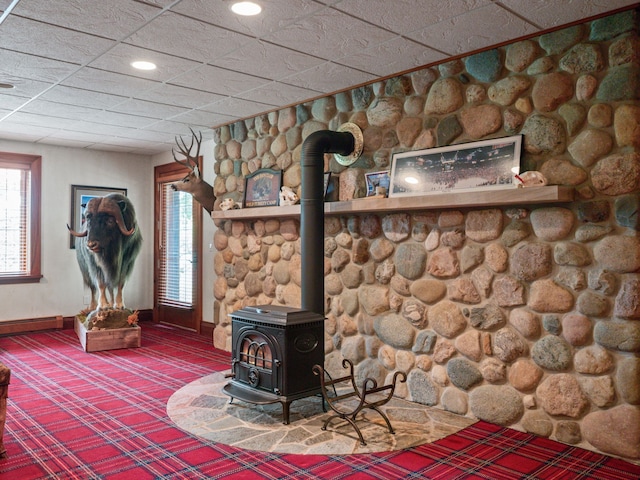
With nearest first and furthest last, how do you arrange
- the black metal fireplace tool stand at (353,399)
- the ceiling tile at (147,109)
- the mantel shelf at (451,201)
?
the mantel shelf at (451,201)
the black metal fireplace tool stand at (353,399)
the ceiling tile at (147,109)

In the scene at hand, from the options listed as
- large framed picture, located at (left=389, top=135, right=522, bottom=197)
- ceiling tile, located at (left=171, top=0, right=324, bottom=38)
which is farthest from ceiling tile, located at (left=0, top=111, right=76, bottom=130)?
large framed picture, located at (left=389, top=135, right=522, bottom=197)

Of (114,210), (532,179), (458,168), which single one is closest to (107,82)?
(114,210)

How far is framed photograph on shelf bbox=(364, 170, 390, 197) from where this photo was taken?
13.2 ft

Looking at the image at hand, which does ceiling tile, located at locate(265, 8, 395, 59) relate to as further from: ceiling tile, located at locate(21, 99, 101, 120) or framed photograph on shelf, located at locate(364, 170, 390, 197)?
ceiling tile, located at locate(21, 99, 101, 120)

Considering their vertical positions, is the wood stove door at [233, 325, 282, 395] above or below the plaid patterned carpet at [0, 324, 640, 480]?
above

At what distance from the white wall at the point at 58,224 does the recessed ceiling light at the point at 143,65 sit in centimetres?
387

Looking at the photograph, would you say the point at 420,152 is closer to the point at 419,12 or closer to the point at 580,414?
the point at 419,12

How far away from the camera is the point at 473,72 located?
353 cm

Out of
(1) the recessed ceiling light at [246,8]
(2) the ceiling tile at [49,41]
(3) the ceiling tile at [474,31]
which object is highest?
(2) the ceiling tile at [49,41]

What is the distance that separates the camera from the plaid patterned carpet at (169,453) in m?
2.72

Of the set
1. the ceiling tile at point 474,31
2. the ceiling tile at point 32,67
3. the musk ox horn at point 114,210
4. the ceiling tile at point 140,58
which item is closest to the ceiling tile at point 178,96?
the ceiling tile at point 140,58

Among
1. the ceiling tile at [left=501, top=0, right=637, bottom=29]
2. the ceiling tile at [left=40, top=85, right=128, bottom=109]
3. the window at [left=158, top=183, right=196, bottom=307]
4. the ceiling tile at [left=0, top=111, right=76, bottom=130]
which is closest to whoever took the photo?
the ceiling tile at [left=501, top=0, right=637, bottom=29]

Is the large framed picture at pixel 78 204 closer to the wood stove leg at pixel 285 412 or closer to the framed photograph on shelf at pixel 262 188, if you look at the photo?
the framed photograph on shelf at pixel 262 188

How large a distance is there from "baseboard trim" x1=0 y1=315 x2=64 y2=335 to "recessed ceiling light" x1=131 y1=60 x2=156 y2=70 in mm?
4380
